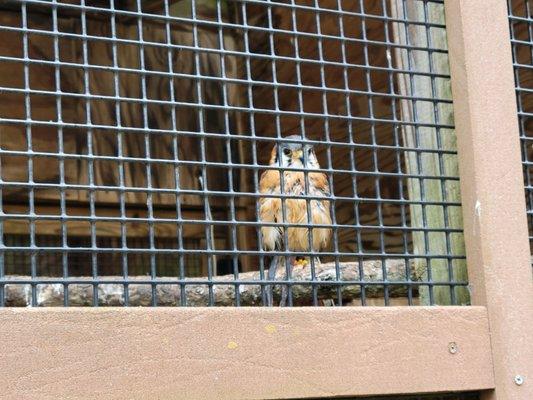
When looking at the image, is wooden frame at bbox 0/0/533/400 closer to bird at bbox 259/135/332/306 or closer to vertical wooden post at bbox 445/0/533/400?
vertical wooden post at bbox 445/0/533/400

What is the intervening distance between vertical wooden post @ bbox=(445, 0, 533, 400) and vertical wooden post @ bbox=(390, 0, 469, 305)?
0.08m

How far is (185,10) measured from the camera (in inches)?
218

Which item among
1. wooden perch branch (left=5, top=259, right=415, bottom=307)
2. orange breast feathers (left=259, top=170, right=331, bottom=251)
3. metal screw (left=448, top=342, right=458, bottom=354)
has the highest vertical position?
orange breast feathers (left=259, top=170, right=331, bottom=251)

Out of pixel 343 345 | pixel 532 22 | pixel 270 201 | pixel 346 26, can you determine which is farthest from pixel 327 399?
pixel 346 26

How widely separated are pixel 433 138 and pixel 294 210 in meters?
1.92

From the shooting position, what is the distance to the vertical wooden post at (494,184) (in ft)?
7.91

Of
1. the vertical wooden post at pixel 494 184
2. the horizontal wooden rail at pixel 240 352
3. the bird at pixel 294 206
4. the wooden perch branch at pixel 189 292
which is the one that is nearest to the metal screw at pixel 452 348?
the horizontal wooden rail at pixel 240 352

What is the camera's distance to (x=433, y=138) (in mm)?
2746

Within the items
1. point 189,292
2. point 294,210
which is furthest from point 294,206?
point 189,292

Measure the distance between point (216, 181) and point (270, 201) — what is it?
3.81ft

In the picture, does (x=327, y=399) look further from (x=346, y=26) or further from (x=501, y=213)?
(x=346, y=26)

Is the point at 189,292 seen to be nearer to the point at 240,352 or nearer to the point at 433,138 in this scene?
the point at 433,138

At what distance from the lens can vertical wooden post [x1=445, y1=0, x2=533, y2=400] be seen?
2.41 meters

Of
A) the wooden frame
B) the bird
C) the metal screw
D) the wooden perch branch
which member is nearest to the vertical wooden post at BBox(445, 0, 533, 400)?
the wooden frame
